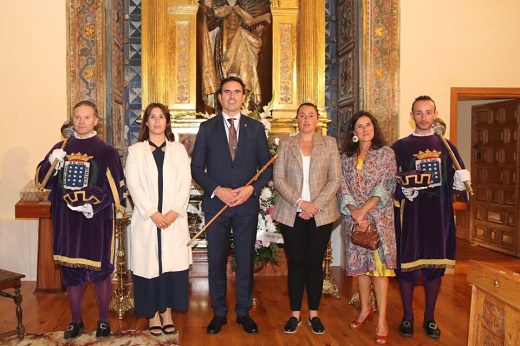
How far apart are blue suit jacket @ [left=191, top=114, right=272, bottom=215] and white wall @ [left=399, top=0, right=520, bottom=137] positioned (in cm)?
239

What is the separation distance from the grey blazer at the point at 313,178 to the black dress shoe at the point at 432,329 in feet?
3.40

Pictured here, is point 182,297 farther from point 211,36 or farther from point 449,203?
point 211,36

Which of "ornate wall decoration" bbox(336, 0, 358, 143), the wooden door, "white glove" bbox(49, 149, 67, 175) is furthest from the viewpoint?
the wooden door

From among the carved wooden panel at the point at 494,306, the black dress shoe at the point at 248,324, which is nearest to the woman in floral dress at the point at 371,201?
the black dress shoe at the point at 248,324

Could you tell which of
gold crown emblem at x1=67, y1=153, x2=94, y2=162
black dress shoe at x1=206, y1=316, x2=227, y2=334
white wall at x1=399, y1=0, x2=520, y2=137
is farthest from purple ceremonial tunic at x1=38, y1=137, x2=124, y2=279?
white wall at x1=399, y1=0, x2=520, y2=137

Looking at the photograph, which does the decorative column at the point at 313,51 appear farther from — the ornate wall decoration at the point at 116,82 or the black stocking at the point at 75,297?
the black stocking at the point at 75,297

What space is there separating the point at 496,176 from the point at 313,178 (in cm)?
458

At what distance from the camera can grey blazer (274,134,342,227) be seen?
10.9 ft

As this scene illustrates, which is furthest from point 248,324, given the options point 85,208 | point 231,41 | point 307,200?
point 231,41

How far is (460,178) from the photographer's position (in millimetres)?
3369

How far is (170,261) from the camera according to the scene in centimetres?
326

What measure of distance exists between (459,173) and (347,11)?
289 centimetres

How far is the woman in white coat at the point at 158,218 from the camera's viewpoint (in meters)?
3.25

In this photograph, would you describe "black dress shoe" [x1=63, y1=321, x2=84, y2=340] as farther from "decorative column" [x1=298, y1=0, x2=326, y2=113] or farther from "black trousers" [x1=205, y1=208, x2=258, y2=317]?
"decorative column" [x1=298, y1=0, x2=326, y2=113]
